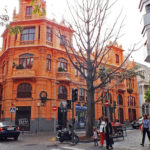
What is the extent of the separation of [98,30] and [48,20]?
47.6ft

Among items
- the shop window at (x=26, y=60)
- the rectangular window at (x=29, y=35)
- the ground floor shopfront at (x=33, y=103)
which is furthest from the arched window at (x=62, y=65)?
the rectangular window at (x=29, y=35)

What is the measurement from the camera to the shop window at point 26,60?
2544 centimetres

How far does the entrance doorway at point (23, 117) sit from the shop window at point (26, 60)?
19.0ft

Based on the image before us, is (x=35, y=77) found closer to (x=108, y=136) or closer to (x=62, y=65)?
(x=62, y=65)

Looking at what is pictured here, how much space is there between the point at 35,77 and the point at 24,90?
92.7 inches

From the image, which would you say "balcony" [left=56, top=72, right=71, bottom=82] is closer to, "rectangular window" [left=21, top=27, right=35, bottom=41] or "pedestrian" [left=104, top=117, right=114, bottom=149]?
"rectangular window" [left=21, top=27, right=35, bottom=41]

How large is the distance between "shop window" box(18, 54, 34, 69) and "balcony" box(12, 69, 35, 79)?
119 centimetres

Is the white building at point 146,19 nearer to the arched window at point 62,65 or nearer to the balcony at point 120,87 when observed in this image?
the arched window at point 62,65

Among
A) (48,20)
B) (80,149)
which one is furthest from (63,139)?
(48,20)

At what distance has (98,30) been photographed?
46.7 feet

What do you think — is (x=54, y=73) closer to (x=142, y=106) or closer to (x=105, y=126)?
(x=105, y=126)

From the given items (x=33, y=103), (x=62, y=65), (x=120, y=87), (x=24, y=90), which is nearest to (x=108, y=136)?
(x=33, y=103)

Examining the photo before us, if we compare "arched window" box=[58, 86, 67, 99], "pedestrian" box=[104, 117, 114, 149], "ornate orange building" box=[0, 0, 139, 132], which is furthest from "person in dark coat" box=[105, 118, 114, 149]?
"arched window" box=[58, 86, 67, 99]

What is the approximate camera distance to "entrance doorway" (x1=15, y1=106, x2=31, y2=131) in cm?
2342
